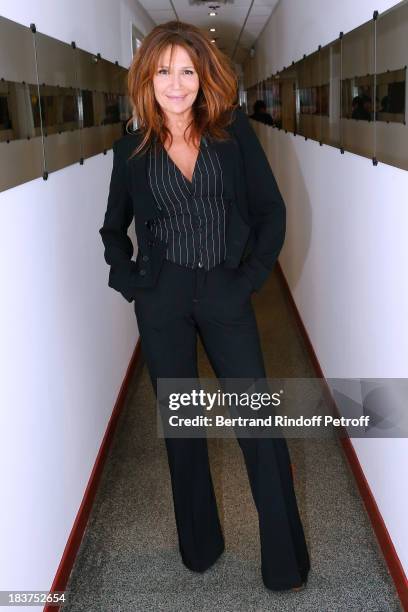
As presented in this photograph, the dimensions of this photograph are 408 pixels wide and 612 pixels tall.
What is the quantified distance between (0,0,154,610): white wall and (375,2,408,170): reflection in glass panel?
1.17 metres

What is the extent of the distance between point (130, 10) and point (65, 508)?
177 inches

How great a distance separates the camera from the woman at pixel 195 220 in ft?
7.68

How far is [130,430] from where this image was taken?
4172 millimetres

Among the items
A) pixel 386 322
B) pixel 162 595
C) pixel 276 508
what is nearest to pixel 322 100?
pixel 386 322

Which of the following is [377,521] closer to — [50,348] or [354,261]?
[354,261]

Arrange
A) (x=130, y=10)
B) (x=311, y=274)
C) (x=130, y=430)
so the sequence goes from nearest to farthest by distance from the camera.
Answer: (x=130, y=430), (x=311, y=274), (x=130, y=10)

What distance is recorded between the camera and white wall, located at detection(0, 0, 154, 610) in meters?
2.15

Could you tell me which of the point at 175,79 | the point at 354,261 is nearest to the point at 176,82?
the point at 175,79

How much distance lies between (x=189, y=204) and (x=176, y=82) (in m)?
0.38

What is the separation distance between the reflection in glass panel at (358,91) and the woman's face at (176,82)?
2.62 ft

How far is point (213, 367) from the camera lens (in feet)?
8.66

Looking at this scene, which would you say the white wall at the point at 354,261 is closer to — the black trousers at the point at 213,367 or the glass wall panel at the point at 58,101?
the black trousers at the point at 213,367

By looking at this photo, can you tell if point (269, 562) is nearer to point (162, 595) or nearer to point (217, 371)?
point (162, 595)

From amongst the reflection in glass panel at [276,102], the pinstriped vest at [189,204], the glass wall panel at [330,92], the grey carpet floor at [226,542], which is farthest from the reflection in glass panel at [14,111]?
the reflection in glass panel at [276,102]
